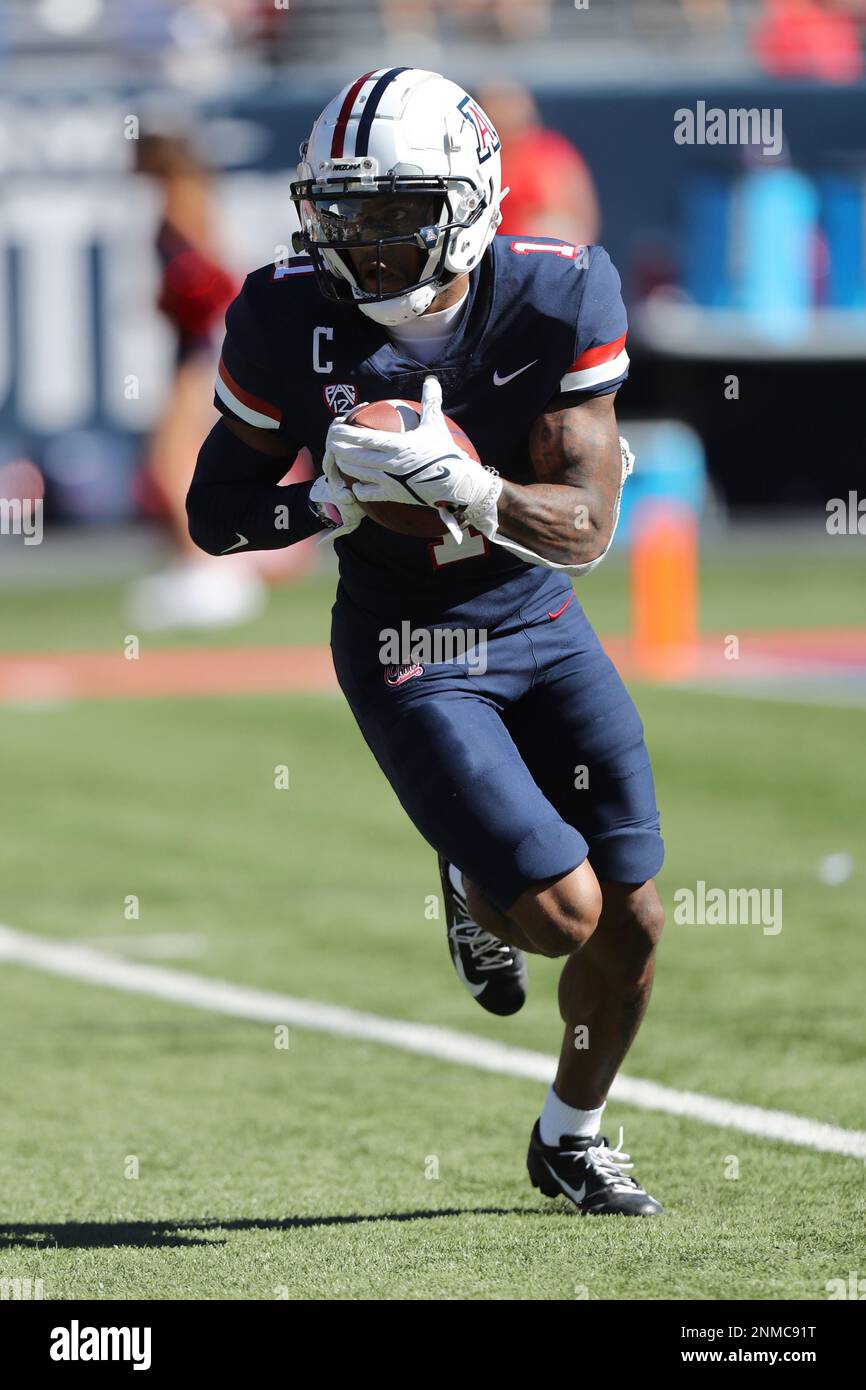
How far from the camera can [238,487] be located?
4570 mm

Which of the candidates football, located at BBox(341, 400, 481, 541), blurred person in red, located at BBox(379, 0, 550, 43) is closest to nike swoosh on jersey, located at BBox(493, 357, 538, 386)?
football, located at BBox(341, 400, 481, 541)

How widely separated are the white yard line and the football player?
25.3 inches

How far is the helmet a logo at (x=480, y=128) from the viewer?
4.43 metres

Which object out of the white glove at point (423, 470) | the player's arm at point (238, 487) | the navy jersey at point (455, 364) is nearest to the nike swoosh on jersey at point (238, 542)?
the player's arm at point (238, 487)

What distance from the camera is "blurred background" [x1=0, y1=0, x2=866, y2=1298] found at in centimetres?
483

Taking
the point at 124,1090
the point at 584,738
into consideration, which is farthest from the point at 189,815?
the point at 584,738

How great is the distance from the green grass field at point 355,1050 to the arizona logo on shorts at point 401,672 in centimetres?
111

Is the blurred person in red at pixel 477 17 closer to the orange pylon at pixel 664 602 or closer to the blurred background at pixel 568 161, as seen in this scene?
the blurred background at pixel 568 161

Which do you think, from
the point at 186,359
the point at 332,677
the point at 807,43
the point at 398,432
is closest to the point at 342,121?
the point at 398,432

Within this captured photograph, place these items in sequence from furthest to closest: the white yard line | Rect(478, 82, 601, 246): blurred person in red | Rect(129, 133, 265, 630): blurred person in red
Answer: Rect(478, 82, 601, 246): blurred person in red, Rect(129, 133, 265, 630): blurred person in red, the white yard line

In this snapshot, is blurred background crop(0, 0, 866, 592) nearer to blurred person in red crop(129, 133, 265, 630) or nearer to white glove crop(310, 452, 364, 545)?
blurred person in red crop(129, 133, 265, 630)
